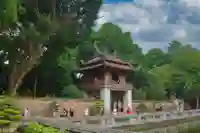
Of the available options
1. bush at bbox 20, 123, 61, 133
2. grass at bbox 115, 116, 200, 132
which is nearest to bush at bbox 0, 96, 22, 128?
bush at bbox 20, 123, 61, 133

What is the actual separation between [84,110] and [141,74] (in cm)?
1505

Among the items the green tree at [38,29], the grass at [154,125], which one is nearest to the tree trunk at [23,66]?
the green tree at [38,29]

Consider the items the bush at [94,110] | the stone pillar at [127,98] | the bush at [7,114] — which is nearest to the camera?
the bush at [7,114]

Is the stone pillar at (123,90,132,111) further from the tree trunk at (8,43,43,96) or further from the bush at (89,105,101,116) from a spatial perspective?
the tree trunk at (8,43,43,96)

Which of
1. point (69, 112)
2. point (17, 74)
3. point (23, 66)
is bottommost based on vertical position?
point (69, 112)

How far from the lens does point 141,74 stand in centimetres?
3888

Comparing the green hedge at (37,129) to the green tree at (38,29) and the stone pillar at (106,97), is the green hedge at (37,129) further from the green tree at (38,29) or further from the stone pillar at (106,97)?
the stone pillar at (106,97)

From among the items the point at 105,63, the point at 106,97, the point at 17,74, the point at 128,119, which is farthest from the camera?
the point at 105,63

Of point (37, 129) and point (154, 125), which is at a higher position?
point (37, 129)

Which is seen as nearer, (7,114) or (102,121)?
(7,114)

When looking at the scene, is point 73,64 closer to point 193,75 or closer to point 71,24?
point 71,24

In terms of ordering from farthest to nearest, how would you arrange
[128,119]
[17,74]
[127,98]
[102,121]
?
[127,98] < [17,74] < [128,119] < [102,121]

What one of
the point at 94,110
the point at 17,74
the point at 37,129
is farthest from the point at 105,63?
the point at 37,129

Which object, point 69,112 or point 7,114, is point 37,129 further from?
point 69,112
